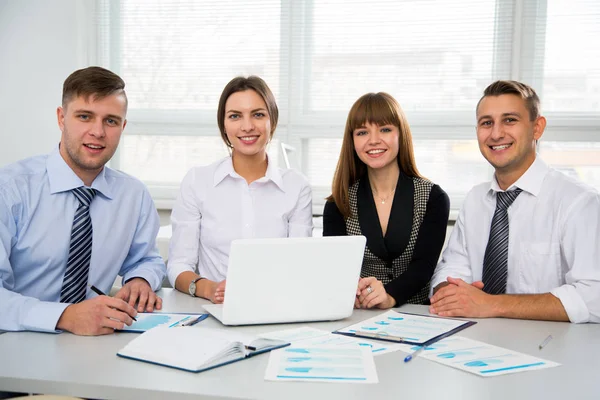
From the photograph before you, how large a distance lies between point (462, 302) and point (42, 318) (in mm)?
1147

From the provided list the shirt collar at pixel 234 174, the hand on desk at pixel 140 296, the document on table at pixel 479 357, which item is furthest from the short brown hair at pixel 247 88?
the document on table at pixel 479 357

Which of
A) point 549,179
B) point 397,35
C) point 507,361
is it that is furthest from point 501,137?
point 397,35

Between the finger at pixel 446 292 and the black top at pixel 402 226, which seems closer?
the finger at pixel 446 292

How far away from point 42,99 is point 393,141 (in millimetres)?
2926

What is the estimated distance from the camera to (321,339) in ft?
4.98

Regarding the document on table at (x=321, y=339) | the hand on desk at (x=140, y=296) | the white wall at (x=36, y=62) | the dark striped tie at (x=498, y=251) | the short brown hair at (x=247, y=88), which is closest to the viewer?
the document on table at (x=321, y=339)

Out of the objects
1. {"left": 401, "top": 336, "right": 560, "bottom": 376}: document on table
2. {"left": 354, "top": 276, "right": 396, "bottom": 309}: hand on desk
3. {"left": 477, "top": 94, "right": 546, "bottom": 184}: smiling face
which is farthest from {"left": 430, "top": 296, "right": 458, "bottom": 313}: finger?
{"left": 477, "top": 94, "right": 546, "bottom": 184}: smiling face

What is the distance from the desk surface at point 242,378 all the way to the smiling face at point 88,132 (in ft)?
2.32

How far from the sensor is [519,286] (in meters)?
2.06

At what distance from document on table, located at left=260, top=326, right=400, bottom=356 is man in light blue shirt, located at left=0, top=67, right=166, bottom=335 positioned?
18.6 inches

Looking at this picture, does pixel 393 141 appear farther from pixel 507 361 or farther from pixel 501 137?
pixel 507 361

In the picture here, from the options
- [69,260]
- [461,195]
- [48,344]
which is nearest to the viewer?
[48,344]

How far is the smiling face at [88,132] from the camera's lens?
2.00m

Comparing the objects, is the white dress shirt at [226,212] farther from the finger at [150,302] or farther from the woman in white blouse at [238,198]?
the finger at [150,302]
